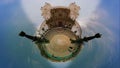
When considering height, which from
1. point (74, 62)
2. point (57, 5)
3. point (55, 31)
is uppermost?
point (57, 5)

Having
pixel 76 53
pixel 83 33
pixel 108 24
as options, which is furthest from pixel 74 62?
pixel 108 24

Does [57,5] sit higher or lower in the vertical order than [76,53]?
higher

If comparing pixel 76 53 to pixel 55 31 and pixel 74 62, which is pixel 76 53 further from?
pixel 55 31

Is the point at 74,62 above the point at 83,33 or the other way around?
the other way around

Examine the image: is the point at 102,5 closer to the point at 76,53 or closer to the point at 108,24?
the point at 108,24

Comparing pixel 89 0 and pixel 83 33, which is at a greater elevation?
pixel 89 0

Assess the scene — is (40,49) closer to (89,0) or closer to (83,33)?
(83,33)

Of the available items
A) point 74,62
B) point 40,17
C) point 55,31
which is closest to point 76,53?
point 74,62

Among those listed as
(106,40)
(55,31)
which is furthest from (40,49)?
(106,40)
